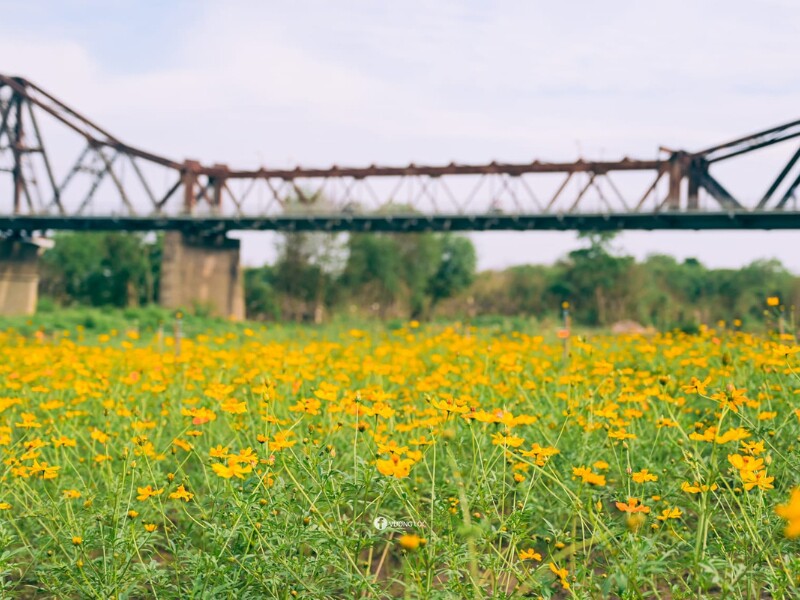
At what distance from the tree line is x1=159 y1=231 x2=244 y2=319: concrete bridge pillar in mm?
3833

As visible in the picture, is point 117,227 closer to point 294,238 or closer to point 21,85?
point 294,238

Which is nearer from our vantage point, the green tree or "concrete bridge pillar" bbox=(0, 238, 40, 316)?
"concrete bridge pillar" bbox=(0, 238, 40, 316)

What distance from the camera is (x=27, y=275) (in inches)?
1476

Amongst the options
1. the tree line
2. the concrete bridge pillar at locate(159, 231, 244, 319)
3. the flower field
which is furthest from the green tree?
the flower field

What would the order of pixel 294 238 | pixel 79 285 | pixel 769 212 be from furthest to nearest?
pixel 79 285 < pixel 294 238 < pixel 769 212

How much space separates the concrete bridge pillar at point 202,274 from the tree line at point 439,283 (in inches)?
151

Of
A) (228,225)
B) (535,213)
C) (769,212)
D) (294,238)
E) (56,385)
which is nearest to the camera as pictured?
(56,385)

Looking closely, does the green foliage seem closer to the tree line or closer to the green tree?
the tree line

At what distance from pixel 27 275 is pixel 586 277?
85.6 feet

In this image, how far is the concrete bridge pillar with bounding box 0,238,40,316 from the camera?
36125 millimetres

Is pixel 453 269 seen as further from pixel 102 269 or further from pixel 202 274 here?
pixel 102 269

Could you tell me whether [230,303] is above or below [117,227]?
below

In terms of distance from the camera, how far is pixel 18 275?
121 ft

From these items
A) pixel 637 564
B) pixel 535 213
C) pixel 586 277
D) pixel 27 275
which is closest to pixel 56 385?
pixel 637 564
